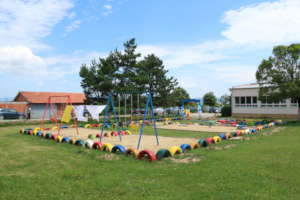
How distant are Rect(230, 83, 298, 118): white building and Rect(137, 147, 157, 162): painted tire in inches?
938

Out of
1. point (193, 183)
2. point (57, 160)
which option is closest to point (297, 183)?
point (193, 183)

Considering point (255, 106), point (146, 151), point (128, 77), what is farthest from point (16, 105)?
point (146, 151)

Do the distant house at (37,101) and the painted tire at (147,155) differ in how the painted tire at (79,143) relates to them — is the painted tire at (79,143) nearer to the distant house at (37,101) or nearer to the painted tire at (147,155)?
the painted tire at (147,155)

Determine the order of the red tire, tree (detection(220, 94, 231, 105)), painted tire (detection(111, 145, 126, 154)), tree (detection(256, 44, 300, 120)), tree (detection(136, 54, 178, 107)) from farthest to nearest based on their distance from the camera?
tree (detection(220, 94, 231, 105)) < tree (detection(136, 54, 178, 107)) < tree (detection(256, 44, 300, 120)) < painted tire (detection(111, 145, 126, 154)) < the red tire

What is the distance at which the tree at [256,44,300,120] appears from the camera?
2066cm

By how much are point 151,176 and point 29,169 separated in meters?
3.36

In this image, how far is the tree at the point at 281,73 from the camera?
2066 cm

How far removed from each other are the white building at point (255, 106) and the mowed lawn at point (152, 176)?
21.7 metres

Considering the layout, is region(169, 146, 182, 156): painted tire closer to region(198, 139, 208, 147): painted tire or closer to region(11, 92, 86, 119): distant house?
region(198, 139, 208, 147): painted tire

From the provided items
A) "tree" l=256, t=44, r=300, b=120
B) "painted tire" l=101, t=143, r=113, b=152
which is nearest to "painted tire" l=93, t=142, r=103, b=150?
"painted tire" l=101, t=143, r=113, b=152

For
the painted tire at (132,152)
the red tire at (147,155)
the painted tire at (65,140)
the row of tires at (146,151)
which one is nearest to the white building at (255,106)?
the row of tires at (146,151)

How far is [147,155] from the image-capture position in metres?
7.74

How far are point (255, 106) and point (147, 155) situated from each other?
2621 cm

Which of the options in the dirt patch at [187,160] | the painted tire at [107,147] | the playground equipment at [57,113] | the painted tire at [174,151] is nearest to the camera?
the dirt patch at [187,160]
